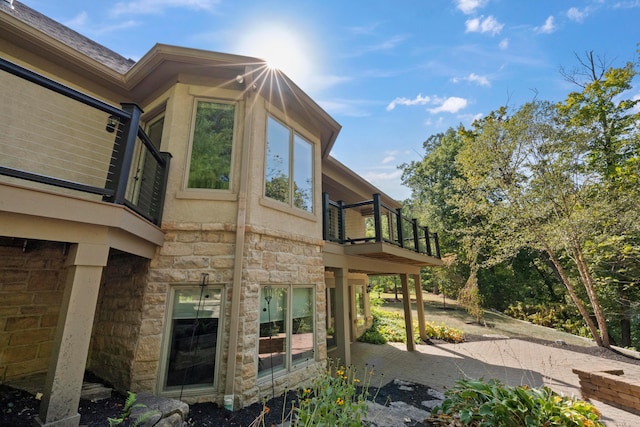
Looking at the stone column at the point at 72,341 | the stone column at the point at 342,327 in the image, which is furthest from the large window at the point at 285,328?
the stone column at the point at 72,341

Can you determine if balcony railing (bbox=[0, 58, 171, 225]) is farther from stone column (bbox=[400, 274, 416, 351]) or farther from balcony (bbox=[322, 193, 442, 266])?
stone column (bbox=[400, 274, 416, 351])

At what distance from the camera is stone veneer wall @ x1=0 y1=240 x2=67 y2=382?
3850 millimetres

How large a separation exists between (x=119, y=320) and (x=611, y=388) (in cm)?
869

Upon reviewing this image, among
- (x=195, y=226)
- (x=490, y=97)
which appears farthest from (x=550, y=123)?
(x=195, y=226)

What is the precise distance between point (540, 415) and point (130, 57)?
39.3 feet

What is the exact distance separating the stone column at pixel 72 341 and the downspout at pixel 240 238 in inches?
67.6

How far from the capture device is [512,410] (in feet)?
10.7

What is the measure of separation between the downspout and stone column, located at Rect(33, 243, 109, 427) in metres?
1.72

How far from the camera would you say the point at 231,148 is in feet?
16.1

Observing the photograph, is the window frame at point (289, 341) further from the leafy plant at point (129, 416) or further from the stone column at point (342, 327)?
the leafy plant at point (129, 416)

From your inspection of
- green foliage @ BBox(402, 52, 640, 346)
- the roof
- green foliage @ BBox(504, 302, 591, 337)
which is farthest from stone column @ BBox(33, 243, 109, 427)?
green foliage @ BBox(504, 302, 591, 337)

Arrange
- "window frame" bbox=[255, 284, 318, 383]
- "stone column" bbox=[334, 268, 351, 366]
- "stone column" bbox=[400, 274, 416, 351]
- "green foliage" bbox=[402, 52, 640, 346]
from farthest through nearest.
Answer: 1. "green foliage" bbox=[402, 52, 640, 346]
2. "stone column" bbox=[400, 274, 416, 351]
3. "stone column" bbox=[334, 268, 351, 366]
4. "window frame" bbox=[255, 284, 318, 383]

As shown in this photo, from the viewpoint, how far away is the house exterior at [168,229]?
3.79m

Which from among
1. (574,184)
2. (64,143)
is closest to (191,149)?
(64,143)
